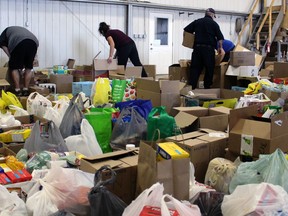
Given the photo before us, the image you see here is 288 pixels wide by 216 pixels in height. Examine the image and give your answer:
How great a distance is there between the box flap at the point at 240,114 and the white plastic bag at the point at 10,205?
1.39 m

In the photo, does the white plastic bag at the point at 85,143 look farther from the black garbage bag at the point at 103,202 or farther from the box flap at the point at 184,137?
the black garbage bag at the point at 103,202

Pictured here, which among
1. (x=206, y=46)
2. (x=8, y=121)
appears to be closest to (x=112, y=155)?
(x=8, y=121)

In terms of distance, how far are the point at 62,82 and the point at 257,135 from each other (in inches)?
159

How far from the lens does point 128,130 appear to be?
3.07 meters

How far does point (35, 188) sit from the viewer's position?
194 cm

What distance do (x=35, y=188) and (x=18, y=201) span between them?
115 mm

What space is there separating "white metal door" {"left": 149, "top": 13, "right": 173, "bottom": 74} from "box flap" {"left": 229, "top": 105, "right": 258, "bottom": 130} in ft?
22.2

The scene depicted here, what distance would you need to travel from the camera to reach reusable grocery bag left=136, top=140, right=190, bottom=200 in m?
1.80

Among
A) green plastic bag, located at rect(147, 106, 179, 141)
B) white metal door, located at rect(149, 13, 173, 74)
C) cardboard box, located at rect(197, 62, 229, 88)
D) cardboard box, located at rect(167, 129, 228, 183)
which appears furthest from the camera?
white metal door, located at rect(149, 13, 173, 74)

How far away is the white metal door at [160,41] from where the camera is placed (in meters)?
9.30

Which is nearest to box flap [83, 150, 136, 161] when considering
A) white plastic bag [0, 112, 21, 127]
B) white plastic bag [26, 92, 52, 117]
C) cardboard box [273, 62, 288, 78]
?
white plastic bag [0, 112, 21, 127]

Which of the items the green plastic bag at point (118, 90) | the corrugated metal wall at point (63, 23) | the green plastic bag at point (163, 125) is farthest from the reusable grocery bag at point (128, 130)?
the corrugated metal wall at point (63, 23)

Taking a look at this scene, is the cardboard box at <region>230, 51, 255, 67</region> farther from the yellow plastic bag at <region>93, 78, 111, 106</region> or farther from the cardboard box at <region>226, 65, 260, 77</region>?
the yellow plastic bag at <region>93, 78, 111, 106</region>

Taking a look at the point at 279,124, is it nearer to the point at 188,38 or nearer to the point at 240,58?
the point at 240,58
